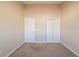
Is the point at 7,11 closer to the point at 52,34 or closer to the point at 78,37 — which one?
the point at 78,37

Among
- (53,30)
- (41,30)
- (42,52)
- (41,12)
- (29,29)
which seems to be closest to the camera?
(42,52)

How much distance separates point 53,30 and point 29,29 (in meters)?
1.12

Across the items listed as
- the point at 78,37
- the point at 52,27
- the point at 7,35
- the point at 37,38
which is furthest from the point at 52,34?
the point at 7,35

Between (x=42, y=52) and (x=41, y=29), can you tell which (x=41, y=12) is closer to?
(x=41, y=29)

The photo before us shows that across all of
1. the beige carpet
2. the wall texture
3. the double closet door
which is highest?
the wall texture

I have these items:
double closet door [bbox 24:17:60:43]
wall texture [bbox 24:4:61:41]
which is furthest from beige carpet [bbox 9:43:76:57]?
wall texture [bbox 24:4:61:41]

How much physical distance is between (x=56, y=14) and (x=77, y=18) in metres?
1.76

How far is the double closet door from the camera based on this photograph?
5470mm

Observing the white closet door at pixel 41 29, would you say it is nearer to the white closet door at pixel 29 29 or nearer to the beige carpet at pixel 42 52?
the white closet door at pixel 29 29

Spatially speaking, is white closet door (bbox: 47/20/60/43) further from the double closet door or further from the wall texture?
the wall texture

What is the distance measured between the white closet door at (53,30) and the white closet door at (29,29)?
0.73 meters

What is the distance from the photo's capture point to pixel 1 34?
10.1ft

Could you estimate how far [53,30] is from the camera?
5664mm

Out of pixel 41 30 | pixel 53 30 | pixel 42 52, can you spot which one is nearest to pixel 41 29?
pixel 41 30
